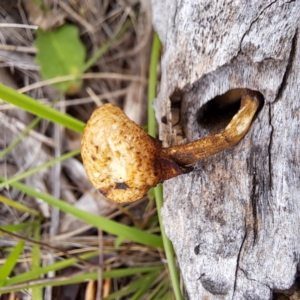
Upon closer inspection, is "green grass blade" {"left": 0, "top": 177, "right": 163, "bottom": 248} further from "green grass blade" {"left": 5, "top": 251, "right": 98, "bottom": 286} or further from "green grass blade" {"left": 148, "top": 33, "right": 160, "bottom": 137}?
"green grass blade" {"left": 148, "top": 33, "right": 160, "bottom": 137}

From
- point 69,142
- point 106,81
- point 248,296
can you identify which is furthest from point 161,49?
point 248,296

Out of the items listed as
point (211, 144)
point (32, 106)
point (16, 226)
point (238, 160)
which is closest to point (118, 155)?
point (211, 144)

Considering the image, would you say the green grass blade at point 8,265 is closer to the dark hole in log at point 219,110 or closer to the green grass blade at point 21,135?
the green grass blade at point 21,135

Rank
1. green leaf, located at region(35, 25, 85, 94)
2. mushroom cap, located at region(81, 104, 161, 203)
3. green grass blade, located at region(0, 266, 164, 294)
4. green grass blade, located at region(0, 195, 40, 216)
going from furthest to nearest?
green leaf, located at region(35, 25, 85, 94) < green grass blade, located at region(0, 195, 40, 216) < green grass blade, located at region(0, 266, 164, 294) < mushroom cap, located at region(81, 104, 161, 203)

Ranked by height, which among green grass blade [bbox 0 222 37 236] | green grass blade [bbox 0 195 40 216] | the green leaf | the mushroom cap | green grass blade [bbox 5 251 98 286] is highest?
the green leaf

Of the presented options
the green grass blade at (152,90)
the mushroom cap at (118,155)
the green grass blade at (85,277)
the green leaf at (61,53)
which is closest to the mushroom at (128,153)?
the mushroom cap at (118,155)

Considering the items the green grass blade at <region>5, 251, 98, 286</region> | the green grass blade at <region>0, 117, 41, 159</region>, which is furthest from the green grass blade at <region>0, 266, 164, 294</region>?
the green grass blade at <region>0, 117, 41, 159</region>

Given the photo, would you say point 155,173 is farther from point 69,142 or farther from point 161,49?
point 69,142
